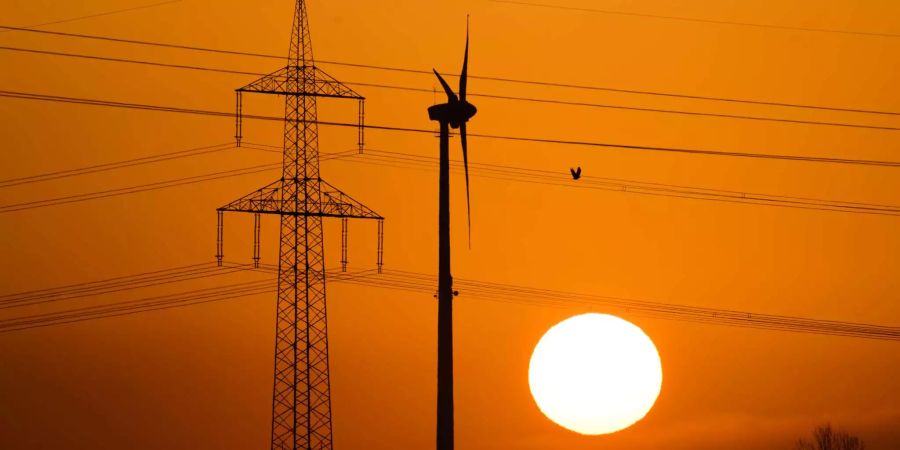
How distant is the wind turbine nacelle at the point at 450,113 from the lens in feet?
116

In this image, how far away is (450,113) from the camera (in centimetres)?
3556

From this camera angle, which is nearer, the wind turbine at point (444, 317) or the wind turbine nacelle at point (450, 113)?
the wind turbine at point (444, 317)

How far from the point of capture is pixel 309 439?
41.8m

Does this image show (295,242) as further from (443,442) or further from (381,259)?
(443,442)

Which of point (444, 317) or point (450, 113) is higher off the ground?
point (450, 113)

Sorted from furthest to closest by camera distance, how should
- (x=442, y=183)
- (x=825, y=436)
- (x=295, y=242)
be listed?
(x=825, y=436)
(x=295, y=242)
(x=442, y=183)

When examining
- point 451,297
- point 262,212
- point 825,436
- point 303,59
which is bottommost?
point 825,436

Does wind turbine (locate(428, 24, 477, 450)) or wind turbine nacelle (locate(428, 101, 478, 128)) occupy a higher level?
wind turbine nacelle (locate(428, 101, 478, 128))

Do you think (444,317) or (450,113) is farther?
(450,113)

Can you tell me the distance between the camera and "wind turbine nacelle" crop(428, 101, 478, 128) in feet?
116

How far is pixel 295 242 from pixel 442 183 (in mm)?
10426

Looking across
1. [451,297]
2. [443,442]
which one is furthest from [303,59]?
[443,442]

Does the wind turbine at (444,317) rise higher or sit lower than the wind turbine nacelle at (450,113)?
lower

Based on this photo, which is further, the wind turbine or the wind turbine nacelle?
the wind turbine nacelle
